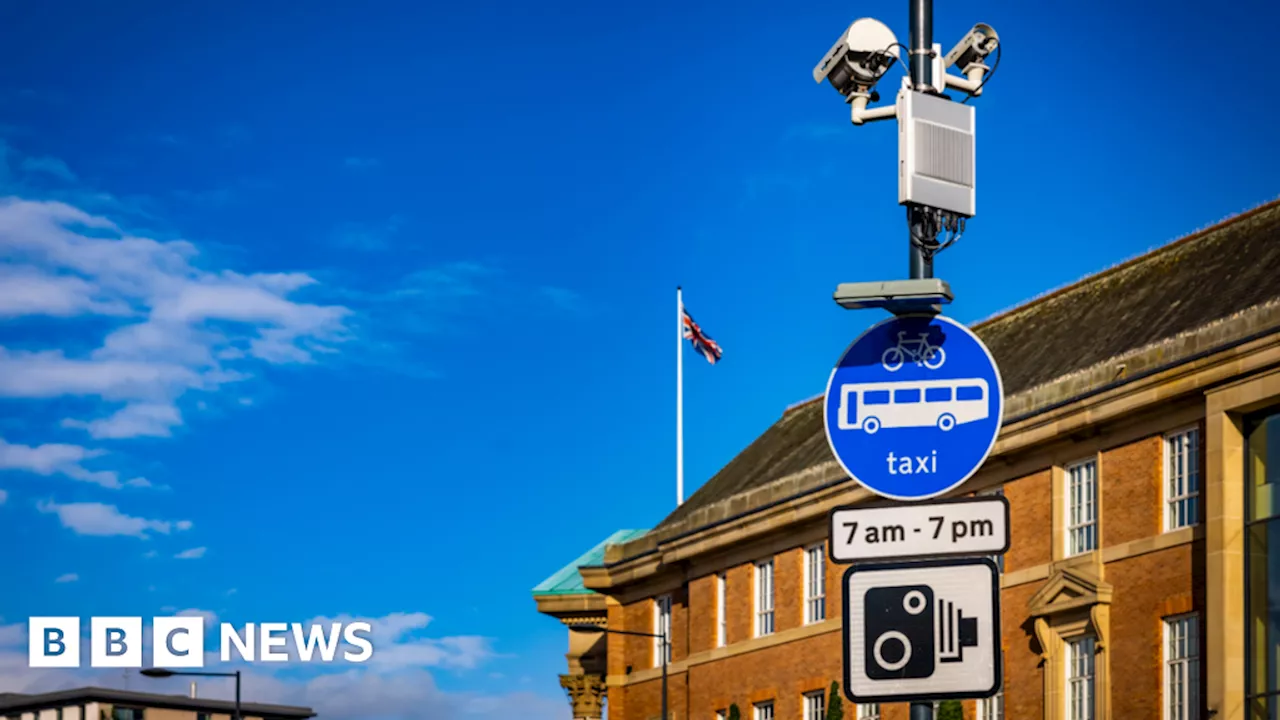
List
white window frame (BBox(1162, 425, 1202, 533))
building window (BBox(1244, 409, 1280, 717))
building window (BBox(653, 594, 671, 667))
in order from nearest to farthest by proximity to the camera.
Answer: building window (BBox(1244, 409, 1280, 717)) → white window frame (BBox(1162, 425, 1202, 533)) → building window (BBox(653, 594, 671, 667))

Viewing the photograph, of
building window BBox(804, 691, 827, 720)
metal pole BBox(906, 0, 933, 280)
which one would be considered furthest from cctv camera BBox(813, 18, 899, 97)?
building window BBox(804, 691, 827, 720)

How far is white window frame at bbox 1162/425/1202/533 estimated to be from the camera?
45.7 meters

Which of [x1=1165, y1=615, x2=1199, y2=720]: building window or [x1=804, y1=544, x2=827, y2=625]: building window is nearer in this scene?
[x1=1165, y1=615, x2=1199, y2=720]: building window

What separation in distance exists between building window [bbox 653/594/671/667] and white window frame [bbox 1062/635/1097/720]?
62.6 feet

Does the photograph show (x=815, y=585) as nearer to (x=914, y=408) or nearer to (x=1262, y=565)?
(x=1262, y=565)

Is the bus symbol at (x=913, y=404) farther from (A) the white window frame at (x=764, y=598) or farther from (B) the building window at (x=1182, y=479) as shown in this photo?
(A) the white window frame at (x=764, y=598)

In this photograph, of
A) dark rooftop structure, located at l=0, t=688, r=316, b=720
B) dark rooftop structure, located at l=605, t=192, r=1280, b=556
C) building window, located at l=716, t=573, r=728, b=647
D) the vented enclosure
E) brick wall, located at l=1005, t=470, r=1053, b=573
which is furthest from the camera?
dark rooftop structure, located at l=0, t=688, r=316, b=720

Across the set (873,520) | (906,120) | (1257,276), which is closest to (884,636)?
(873,520)

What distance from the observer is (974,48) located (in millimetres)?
13984

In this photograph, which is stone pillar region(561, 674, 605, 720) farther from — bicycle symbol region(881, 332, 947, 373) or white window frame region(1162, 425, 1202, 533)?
bicycle symbol region(881, 332, 947, 373)

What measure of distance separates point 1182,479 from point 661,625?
24265 millimetres

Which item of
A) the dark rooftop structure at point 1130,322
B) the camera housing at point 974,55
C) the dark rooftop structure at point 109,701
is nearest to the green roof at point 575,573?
the dark rooftop structure at point 1130,322

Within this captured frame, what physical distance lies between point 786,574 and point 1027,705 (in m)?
11.0

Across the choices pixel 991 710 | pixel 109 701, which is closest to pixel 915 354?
pixel 991 710
